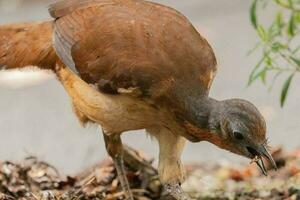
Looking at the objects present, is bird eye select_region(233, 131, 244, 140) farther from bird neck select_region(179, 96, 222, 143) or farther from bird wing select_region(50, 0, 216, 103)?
bird wing select_region(50, 0, 216, 103)

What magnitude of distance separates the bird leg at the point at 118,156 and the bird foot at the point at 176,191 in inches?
8.7

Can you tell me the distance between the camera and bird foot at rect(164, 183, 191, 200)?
5.86 metres

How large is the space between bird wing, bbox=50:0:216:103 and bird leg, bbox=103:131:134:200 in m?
0.49

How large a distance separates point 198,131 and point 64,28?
3.40 feet

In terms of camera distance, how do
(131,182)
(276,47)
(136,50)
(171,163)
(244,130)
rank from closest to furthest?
(244,130), (136,50), (276,47), (171,163), (131,182)

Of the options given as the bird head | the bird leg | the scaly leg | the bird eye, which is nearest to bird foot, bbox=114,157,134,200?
the bird leg

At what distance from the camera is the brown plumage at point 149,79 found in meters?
5.22

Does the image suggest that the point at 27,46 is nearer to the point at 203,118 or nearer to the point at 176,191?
the point at 176,191

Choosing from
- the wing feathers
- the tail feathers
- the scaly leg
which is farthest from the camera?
the tail feathers

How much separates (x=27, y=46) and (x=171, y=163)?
1.11m

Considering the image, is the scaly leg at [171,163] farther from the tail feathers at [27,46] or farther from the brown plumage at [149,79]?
the tail feathers at [27,46]

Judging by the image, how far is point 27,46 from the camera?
20.1 feet

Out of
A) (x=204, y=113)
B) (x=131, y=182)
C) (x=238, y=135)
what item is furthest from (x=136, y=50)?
(x=131, y=182)

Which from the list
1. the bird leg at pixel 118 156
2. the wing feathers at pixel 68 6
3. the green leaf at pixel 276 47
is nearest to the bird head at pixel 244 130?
the green leaf at pixel 276 47
